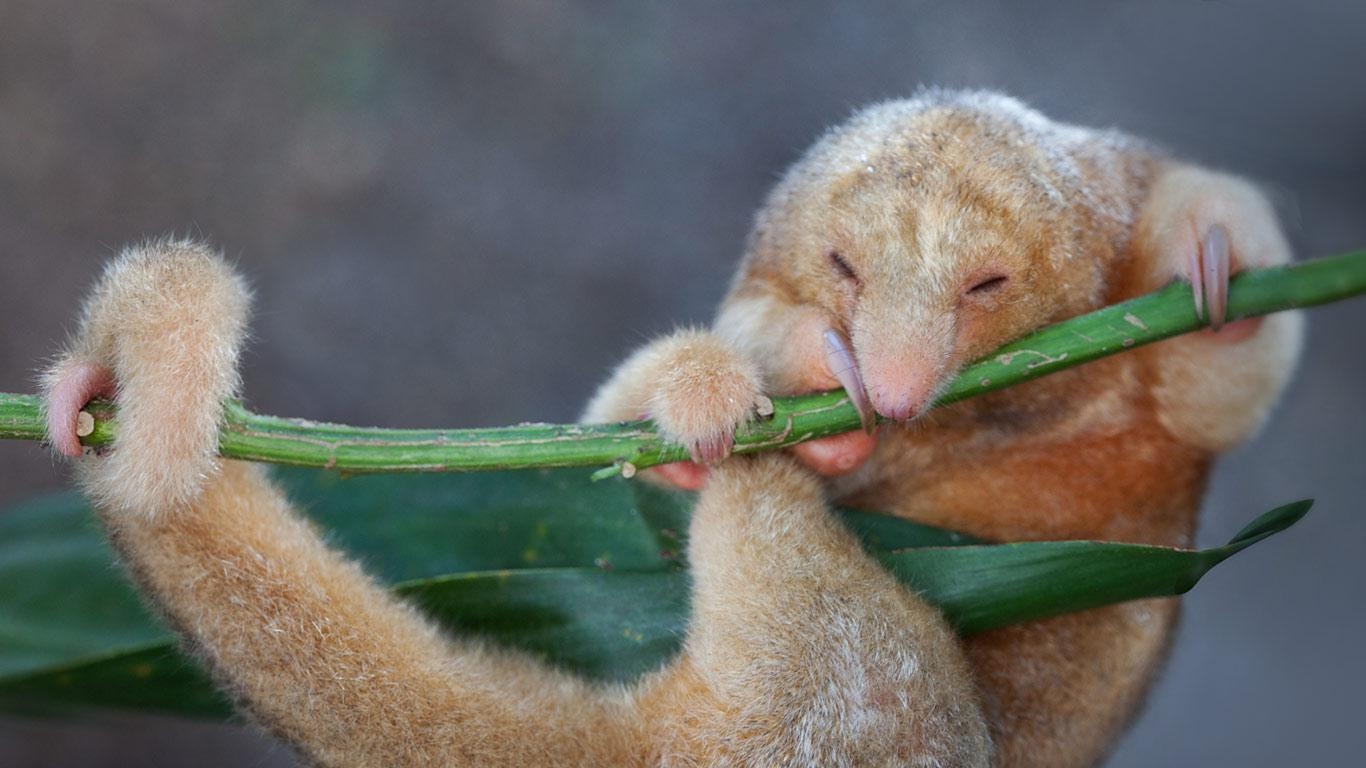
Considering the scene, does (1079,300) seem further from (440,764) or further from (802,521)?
(440,764)

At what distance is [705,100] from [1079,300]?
2.06 m

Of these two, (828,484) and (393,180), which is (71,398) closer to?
(828,484)

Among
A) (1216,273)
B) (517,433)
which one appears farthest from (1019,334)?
(517,433)

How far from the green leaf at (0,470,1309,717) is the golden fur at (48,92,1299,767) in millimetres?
57

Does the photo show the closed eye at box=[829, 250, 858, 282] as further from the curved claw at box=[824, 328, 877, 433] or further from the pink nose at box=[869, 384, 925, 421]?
the pink nose at box=[869, 384, 925, 421]

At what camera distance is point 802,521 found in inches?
62.8

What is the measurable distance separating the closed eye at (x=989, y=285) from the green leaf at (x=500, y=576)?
14.4 inches

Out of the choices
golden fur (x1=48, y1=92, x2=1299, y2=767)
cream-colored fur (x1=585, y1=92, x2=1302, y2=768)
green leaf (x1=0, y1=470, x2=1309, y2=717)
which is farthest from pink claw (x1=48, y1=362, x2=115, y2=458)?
cream-colored fur (x1=585, y1=92, x2=1302, y2=768)

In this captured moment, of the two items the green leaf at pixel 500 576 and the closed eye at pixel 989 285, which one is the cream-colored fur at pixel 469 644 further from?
the closed eye at pixel 989 285

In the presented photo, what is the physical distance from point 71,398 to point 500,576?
613mm

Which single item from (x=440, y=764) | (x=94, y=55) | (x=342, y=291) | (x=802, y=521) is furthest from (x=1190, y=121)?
(x=94, y=55)

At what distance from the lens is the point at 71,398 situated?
133cm

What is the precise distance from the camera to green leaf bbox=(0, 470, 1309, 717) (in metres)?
1.51

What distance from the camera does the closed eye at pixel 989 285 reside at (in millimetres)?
1561
